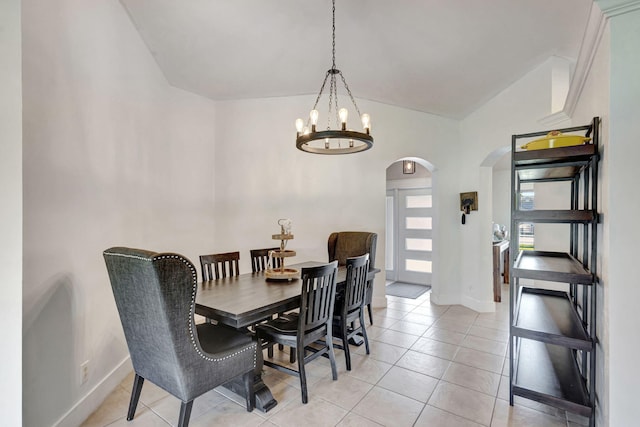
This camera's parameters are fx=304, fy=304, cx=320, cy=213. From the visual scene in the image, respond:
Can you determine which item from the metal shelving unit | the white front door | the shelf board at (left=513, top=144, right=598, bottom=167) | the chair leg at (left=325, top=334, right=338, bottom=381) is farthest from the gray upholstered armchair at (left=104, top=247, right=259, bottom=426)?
the white front door

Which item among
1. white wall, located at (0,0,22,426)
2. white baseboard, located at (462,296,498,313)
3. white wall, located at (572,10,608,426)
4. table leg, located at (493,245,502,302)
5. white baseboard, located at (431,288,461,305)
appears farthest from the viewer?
table leg, located at (493,245,502,302)

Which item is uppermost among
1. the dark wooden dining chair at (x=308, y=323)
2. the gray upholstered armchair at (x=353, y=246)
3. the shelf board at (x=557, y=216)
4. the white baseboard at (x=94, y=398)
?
the shelf board at (x=557, y=216)

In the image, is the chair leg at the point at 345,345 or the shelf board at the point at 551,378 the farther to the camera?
the chair leg at the point at 345,345

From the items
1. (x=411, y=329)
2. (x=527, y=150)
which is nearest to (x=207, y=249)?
(x=411, y=329)

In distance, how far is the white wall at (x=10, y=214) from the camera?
1209 millimetres

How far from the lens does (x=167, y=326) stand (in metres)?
1.62

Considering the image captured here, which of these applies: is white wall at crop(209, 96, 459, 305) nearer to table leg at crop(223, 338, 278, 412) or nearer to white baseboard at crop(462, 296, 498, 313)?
white baseboard at crop(462, 296, 498, 313)

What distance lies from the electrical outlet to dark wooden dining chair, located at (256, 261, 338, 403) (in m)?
1.19

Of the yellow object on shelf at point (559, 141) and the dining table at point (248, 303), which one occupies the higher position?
the yellow object on shelf at point (559, 141)

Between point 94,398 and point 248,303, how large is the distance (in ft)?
4.32

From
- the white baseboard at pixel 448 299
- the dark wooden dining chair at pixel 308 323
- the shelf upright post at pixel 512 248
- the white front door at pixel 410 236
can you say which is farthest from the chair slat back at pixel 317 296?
the white front door at pixel 410 236

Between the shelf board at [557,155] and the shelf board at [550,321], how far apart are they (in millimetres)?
1126

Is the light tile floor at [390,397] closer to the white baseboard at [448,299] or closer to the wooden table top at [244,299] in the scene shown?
the wooden table top at [244,299]

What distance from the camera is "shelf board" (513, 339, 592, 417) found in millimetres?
1913
